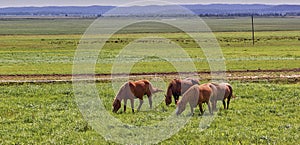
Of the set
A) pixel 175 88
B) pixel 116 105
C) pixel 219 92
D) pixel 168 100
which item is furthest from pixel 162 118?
pixel 175 88

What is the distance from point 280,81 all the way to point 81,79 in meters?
13.9

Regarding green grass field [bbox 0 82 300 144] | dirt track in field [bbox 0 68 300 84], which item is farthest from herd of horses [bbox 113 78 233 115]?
dirt track in field [bbox 0 68 300 84]

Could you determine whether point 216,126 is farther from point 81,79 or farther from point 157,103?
point 81,79

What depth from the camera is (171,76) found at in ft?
122

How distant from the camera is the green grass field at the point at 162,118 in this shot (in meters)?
15.7

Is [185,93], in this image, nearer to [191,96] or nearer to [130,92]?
[191,96]

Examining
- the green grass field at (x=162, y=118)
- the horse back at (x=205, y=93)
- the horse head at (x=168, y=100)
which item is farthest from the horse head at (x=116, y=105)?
the horse back at (x=205, y=93)

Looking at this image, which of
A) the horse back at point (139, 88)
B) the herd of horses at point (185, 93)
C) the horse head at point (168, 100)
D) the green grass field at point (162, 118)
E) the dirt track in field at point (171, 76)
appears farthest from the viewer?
the dirt track in field at point (171, 76)

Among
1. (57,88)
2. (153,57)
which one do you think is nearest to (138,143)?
(57,88)

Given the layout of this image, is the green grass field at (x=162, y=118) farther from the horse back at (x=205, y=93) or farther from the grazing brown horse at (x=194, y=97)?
the horse back at (x=205, y=93)

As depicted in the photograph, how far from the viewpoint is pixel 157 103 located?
75.3 ft

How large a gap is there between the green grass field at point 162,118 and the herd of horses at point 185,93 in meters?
0.53

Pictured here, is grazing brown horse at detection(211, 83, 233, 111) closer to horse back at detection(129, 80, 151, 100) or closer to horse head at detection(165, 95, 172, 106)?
horse head at detection(165, 95, 172, 106)

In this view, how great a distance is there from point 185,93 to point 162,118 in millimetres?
1292
